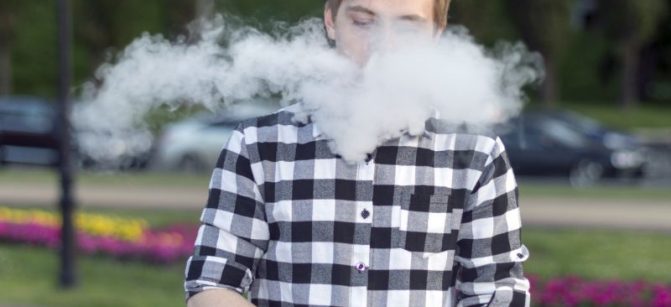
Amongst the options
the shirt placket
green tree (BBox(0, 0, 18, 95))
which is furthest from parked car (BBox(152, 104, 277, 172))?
the shirt placket

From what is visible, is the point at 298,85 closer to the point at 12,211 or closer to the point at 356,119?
the point at 356,119

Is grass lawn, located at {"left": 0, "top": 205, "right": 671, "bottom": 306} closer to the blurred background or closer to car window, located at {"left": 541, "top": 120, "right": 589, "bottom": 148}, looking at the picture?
the blurred background

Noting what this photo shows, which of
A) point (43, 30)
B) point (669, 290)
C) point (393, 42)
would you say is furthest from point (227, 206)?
point (43, 30)

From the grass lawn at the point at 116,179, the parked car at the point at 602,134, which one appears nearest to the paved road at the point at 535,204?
the grass lawn at the point at 116,179

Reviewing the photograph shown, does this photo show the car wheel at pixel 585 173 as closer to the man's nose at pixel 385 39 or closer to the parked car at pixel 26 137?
the parked car at pixel 26 137

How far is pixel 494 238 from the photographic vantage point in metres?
2.06

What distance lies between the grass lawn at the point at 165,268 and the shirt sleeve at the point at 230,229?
5.52m

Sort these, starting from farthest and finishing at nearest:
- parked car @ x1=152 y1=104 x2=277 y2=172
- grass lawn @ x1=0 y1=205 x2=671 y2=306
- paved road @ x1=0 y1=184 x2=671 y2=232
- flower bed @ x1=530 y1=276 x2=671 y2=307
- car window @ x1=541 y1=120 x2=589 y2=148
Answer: parked car @ x1=152 y1=104 x2=277 y2=172 < car window @ x1=541 y1=120 x2=589 y2=148 < paved road @ x1=0 y1=184 x2=671 y2=232 < grass lawn @ x1=0 y1=205 x2=671 y2=306 < flower bed @ x1=530 y1=276 x2=671 y2=307

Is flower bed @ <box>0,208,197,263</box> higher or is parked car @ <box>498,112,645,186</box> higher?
parked car @ <box>498,112,645,186</box>

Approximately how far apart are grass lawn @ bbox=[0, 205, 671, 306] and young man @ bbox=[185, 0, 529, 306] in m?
5.54

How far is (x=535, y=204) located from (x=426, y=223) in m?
10.6

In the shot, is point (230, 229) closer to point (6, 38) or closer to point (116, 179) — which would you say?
point (116, 179)

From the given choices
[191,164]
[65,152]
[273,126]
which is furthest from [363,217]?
[191,164]

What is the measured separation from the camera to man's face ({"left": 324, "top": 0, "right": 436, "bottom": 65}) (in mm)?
2037
